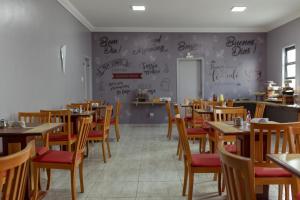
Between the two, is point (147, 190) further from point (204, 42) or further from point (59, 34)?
point (204, 42)

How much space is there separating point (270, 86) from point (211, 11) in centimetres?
274

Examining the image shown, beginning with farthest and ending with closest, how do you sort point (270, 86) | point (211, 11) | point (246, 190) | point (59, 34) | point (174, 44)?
point (174, 44) < point (270, 86) < point (211, 11) < point (59, 34) < point (246, 190)

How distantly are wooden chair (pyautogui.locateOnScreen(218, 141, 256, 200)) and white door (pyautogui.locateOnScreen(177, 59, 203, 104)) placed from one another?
8.59 m

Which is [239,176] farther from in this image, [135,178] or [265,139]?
[135,178]

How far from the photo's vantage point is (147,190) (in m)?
3.71

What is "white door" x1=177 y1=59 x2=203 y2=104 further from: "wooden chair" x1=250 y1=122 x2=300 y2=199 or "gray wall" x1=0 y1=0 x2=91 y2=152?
"wooden chair" x1=250 y1=122 x2=300 y2=199

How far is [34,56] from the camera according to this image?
5.08 meters

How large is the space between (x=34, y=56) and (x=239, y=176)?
4.39 m

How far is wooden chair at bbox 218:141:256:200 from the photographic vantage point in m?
1.29

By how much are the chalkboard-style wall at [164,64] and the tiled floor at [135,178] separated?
370 centimetres

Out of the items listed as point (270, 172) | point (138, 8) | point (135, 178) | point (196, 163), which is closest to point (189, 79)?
point (138, 8)

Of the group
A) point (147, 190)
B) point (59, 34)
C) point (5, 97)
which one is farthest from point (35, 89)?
point (147, 190)

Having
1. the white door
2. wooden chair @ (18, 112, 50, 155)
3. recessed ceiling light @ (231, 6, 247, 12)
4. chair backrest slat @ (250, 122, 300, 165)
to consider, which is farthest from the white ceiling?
chair backrest slat @ (250, 122, 300, 165)

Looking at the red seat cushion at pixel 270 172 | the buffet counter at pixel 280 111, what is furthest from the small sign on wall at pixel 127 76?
the red seat cushion at pixel 270 172
